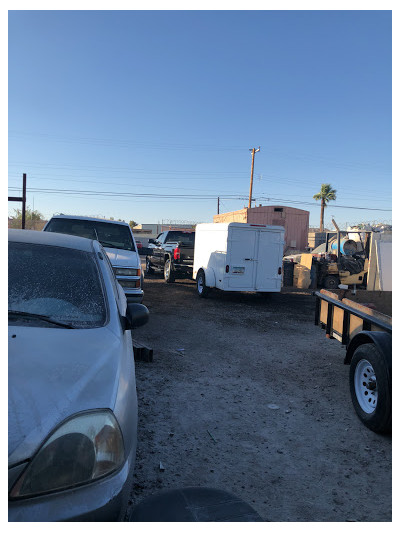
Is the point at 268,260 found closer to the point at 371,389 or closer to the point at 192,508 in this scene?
the point at 371,389

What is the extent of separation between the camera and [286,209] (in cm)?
3048

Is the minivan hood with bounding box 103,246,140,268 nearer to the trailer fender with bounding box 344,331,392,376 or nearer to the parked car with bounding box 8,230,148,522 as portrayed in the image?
the trailer fender with bounding box 344,331,392,376

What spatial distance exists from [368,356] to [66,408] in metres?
3.25

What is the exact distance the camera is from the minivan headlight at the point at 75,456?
1602 millimetres

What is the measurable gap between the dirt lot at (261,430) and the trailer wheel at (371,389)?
0.15m

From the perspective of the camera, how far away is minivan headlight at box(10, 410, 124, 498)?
5.25 feet

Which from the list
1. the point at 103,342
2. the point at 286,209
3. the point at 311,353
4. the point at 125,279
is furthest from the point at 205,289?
the point at 286,209

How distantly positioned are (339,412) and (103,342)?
10.4 ft

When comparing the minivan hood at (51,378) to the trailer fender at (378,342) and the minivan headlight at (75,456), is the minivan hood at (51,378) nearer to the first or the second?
the minivan headlight at (75,456)

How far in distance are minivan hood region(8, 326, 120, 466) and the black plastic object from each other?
530 millimetres

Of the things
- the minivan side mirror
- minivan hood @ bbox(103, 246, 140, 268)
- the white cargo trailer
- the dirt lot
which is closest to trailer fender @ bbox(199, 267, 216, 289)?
the white cargo trailer

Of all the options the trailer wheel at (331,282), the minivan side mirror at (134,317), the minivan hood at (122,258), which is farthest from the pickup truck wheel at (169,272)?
the minivan side mirror at (134,317)

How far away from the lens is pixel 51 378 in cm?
187

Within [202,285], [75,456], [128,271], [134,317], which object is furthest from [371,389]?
[202,285]
